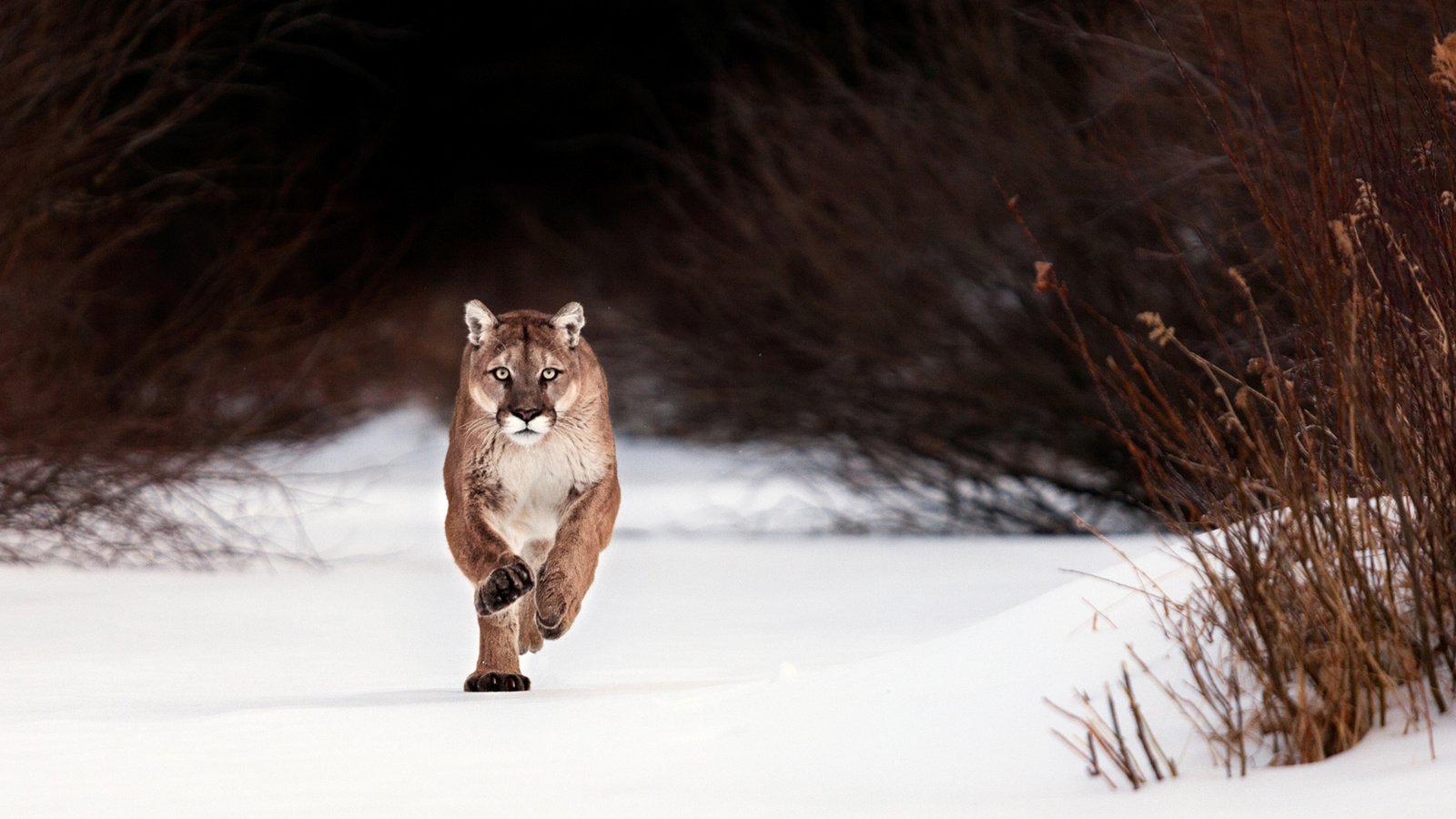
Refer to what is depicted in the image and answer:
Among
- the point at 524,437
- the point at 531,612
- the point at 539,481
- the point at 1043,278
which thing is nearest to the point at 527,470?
the point at 539,481

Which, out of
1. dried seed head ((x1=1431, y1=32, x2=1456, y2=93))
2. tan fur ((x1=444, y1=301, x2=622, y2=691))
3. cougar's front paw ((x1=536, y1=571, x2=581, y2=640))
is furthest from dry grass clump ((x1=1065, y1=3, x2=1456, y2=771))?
tan fur ((x1=444, y1=301, x2=622, y2=691))

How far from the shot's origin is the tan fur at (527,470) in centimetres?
509

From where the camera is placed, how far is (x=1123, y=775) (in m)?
3.29

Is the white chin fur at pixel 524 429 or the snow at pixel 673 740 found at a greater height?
the white chin fur at pixel 524 429

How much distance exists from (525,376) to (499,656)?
80 centimetres

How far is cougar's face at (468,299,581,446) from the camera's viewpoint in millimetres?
5137

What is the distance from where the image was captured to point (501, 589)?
4.77m

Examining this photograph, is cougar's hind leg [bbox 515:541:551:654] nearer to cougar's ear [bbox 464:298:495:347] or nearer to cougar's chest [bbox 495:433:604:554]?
cougar's chest [bbox 495:433:604:554]

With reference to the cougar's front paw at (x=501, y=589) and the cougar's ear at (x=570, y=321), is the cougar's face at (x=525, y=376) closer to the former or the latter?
the cougar's ear at (x=570, y=321)

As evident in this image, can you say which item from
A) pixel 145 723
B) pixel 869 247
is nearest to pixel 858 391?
pixel 869 247

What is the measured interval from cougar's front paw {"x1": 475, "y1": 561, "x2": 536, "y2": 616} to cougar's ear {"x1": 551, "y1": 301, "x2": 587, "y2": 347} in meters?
0.81

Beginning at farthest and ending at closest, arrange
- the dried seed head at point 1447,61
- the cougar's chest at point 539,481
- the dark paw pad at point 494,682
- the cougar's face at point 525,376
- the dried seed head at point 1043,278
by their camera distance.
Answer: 1. the cougar's chest at point 539,481
2. the cougar's face at point 525,376
3. the dark paw pad at point 494,682
4. the dried seed head at point 1447,61
5. the dried seed head at point 1043,278

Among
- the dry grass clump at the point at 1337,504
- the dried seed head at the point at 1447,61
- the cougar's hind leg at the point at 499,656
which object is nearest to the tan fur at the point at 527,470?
the cougar's hind leg at the point at 499,656

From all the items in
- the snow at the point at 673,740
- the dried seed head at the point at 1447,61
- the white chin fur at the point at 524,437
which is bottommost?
the snow at the point at 673,740
